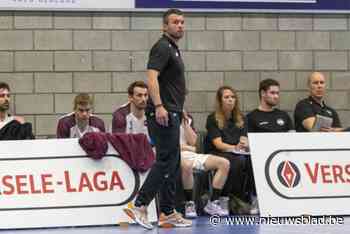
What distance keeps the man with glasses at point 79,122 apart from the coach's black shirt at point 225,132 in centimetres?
128

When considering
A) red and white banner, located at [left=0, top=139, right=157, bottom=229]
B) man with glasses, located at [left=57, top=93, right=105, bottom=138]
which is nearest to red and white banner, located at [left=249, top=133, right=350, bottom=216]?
red and white banner, located at [left=0, top=139, right=157, bottom=229]

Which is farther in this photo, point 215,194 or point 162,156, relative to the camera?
point 215,194

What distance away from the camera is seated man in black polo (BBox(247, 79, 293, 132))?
10062 mm

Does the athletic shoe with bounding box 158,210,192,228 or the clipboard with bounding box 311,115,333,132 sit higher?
the clipboard with bounding box 311,115,333,132

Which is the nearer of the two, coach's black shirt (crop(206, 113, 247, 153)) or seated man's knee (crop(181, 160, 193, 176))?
seated man's knee (crop(181, 160, 193, 176))

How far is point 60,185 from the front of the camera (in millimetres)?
8430

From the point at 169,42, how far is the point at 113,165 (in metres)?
1.58

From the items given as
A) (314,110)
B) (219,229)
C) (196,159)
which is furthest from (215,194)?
(314,110)

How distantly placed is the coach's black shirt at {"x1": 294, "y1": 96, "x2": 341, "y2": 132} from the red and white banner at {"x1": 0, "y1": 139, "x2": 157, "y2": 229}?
258 cm

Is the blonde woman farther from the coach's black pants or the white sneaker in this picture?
the coach's black pants

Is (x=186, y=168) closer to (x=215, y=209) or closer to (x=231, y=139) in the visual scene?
(x=215, y=209)

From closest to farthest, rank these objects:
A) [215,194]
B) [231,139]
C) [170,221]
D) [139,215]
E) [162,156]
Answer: [162,156]
[139,215]
[170,221]
[215,194]
[231,139]

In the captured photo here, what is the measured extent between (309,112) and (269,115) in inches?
19.9

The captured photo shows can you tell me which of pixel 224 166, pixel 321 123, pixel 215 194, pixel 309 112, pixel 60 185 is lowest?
pixel 215 194
